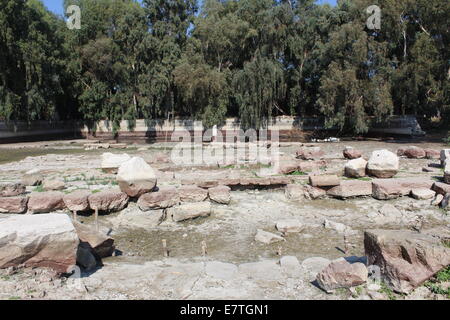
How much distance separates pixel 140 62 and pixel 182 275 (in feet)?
91.4

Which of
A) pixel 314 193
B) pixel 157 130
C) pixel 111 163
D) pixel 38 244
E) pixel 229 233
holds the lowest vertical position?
pixel 229 233

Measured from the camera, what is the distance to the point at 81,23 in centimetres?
3097

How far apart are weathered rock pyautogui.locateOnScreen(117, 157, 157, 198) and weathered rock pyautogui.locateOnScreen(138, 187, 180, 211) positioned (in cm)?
28

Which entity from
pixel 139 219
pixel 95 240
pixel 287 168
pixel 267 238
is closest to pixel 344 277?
pixel 267 238

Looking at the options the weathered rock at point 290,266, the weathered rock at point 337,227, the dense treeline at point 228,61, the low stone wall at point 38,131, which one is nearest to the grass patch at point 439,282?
the weathered rock at point 290,266

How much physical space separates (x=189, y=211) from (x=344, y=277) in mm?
4372

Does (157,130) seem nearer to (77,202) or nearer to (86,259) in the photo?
(77,202)

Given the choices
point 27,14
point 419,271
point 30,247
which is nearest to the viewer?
point 419,271

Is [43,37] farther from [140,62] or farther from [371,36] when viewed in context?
[371,36]


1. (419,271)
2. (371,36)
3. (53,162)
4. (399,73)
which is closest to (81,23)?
(53,162)

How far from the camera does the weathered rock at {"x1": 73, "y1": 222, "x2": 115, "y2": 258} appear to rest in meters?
5.57

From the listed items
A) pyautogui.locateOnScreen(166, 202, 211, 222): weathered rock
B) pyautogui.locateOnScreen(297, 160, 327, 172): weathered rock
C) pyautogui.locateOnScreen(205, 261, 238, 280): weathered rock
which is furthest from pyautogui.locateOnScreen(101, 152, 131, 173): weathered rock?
pyautogui.locateOnScreen(205, 261, 238, 280): weathered rock

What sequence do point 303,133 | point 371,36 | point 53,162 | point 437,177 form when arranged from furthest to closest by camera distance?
point 303,133 < point 371,36 < point 53,162 < point 437,177

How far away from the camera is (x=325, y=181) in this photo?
9305 millimetres
